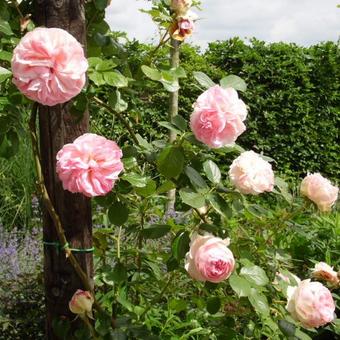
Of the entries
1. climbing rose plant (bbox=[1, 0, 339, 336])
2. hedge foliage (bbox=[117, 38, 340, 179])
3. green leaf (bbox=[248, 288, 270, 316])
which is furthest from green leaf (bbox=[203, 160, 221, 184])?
hedge foliage (bbox=[117, 38, 340, 179])

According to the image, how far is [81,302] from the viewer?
5.58 ft

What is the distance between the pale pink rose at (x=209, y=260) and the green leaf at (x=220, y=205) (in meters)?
0.07

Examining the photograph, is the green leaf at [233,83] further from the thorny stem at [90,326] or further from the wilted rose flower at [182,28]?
the thorny stem at [90,326]

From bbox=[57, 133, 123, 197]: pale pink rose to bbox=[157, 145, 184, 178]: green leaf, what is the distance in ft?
0.40

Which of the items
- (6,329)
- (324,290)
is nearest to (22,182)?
(6,329)

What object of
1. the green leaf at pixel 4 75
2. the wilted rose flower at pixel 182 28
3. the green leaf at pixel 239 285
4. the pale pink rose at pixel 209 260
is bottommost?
the green leaf at pixel 239 285

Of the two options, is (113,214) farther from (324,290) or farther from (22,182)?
(22,182)

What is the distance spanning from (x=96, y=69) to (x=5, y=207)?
139 inches

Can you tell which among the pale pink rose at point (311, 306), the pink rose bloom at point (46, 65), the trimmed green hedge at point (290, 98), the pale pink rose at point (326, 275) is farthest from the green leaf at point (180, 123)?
the trimmed green hedge at point (290, 98)

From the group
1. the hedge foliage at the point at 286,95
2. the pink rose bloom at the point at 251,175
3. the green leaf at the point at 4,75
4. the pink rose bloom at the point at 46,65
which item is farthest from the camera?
the hedge foliage at the point at 286,95

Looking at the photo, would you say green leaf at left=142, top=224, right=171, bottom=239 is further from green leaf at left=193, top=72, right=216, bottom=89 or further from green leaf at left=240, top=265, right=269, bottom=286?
green leaf at left=193, top=72, right=216, bottom=89

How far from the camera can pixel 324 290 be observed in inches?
70.6

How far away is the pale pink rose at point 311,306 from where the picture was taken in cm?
175

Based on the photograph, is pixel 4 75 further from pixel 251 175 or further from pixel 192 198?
pixel 251 175
